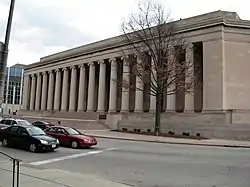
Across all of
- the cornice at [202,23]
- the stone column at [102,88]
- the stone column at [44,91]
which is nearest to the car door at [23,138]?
the cornice at [202,23]

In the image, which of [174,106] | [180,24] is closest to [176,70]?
[174,106]

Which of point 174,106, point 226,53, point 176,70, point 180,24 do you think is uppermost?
point 180,24

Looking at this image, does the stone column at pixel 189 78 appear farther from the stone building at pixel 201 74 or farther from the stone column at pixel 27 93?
the stone column at pixel 27 93

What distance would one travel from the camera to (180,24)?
1826 inches

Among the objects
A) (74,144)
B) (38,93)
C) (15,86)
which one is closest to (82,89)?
(38,93)

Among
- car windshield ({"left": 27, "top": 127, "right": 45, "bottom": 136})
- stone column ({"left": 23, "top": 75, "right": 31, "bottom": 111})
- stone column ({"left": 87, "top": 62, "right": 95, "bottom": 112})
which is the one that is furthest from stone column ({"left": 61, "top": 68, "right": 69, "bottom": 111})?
car windshield ({"left": 27, "top": 127, "right": 45, "bottom": 136})

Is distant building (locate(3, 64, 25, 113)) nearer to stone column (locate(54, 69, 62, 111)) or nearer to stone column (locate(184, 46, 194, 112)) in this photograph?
stone column (locate(54, 69, 62, 111))

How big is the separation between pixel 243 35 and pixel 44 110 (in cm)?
4417

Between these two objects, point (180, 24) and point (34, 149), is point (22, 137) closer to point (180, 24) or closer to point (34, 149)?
point (34, 149)

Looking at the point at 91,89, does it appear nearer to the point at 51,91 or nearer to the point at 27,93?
the point at 51,91

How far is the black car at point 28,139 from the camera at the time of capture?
57.0 feet

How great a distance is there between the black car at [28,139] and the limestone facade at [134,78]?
25.4 meters

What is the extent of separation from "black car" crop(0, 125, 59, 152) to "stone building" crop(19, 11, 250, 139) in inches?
945

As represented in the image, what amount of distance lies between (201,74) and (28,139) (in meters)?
31.8
